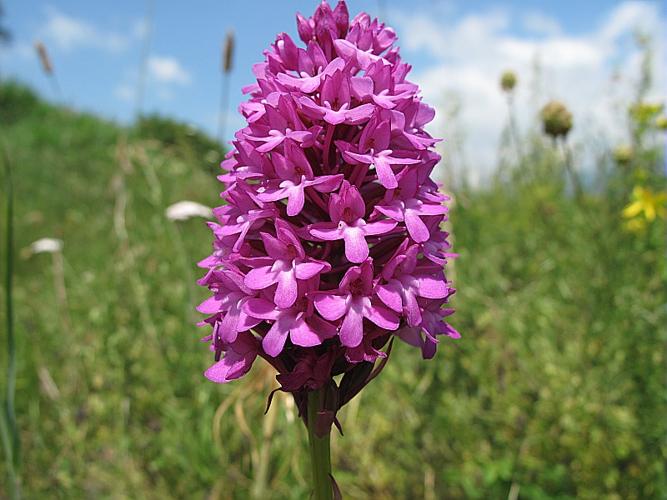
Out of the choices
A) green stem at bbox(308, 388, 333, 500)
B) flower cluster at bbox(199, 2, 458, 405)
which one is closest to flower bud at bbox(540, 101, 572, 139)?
flower cluster at bbox(199, 2, 458, 405)

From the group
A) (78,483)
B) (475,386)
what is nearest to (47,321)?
(78,483)

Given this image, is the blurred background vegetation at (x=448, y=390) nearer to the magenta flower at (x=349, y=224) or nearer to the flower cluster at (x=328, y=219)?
the flower cluster at (x=328, y=219)

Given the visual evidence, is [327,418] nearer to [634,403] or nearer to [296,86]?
[296,86]

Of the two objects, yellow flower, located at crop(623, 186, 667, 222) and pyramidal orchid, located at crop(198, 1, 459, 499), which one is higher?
yellow flower, located at crop(623, 186, 667, 222)

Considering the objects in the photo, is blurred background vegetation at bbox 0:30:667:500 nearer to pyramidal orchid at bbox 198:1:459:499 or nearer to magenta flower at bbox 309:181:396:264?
pyramidal orchid at bbox 198:1:459:499

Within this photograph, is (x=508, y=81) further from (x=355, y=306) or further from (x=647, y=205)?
(x=355, y=306)

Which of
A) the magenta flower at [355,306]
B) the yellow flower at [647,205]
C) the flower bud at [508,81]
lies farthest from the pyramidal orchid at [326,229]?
the flower bud at [508,81]
